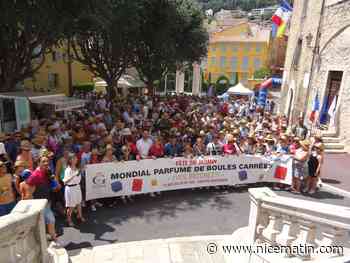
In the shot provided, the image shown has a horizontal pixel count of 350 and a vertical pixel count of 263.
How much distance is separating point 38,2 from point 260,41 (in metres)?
43.8

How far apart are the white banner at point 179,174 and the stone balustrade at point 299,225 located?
318 cm

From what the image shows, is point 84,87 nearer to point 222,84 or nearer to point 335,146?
point 222,84

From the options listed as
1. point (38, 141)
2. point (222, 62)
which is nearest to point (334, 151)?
point (38, 141)

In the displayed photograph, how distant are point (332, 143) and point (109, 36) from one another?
44.0 feet

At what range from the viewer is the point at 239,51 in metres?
48.1

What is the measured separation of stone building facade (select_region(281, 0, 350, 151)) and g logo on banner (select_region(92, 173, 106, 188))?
11.6m

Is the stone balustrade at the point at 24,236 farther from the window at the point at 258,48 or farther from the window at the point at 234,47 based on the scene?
the window at the point at 258,48

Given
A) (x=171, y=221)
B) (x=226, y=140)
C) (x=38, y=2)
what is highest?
(x=38, y=2)

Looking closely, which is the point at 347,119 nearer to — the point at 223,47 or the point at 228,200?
the point at 228,200

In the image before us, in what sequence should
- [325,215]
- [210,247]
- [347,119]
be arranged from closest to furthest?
[325,215] → [210,247] → [347,119]

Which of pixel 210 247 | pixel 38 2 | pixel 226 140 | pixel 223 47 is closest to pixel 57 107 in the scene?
pixel 38 2

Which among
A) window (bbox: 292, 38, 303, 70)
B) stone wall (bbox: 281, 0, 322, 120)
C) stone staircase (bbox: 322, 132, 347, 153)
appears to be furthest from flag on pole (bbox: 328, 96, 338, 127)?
window (bbox: 292, 38, 303, 70)

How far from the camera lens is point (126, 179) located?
22.7 feet

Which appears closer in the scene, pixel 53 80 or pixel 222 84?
pixel 53 80
